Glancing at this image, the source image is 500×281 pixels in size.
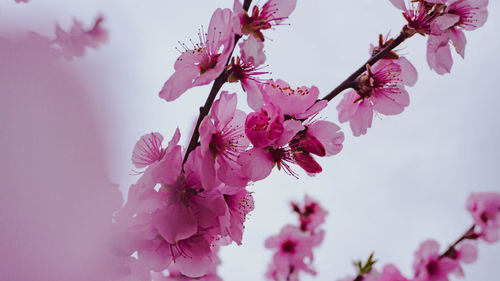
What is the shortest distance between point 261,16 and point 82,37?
193 centimetres

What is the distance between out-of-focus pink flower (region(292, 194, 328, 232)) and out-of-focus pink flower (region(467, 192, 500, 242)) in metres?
0.99

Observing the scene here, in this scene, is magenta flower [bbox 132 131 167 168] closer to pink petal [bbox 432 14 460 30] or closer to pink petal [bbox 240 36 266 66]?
pink petal [bbox 240 36 266 66]

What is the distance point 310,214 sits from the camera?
2.74 meters

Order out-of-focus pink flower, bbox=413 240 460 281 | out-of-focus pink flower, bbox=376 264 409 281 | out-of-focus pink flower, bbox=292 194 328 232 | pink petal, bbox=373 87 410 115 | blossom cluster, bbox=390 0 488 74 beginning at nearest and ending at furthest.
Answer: blossom cluster, bbox=390 0 488 74 < pink petal, bbox=373 87 410 115 < out-of-focus pink flower, bbox=376 264 409 281 < out-of-focus pink flower, bbox=413 240 460 281 < out-of-focus pink flower, bbox=292 194 328 232

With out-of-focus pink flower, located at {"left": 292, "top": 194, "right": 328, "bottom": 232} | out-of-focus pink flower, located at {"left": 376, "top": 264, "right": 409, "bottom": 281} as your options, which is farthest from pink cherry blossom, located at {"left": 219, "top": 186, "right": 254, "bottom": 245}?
out-of-focus pink flower, located at {"left": 292, "top": 194, "right": 328, "bottom": 232}

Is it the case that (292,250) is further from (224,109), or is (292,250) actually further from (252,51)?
(252,51)

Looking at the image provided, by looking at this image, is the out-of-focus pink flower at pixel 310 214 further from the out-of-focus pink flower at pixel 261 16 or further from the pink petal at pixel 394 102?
the out-of-focus pink flower at pixel 261 16

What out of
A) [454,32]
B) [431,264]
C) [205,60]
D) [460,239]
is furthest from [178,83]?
[460,239]

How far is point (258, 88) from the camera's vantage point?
0.80m

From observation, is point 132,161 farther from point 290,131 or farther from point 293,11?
point 293,11

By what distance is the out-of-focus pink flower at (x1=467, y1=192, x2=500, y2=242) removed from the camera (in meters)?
2.28

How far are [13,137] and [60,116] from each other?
0.09 m

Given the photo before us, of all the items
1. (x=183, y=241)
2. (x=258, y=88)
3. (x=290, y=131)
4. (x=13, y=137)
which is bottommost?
(x=183, y=241)

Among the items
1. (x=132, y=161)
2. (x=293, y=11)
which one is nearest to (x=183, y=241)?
(x=132, y=161)
